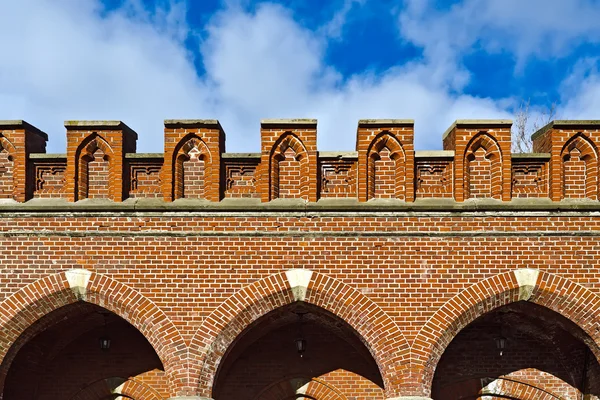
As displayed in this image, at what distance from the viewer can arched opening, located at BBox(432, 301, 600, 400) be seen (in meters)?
12.6

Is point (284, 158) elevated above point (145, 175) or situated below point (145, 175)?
above

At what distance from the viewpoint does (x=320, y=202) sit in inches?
447

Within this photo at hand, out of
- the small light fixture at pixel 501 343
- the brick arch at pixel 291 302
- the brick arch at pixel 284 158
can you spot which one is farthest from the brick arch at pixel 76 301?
the small light fixture at pixel 501 343

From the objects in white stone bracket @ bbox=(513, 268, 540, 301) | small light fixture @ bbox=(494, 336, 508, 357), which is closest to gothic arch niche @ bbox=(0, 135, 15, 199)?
white stone bracket @ bbox=(513, 268, 540, 301)

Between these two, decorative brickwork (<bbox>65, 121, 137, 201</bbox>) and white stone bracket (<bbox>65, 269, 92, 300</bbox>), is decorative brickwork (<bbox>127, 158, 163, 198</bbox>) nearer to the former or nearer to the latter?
decorative brickwork (<bbox>65, 121, 137, 201</bbox>)

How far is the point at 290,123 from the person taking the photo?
11.5 m

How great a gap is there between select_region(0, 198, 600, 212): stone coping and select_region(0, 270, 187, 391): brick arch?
91cm

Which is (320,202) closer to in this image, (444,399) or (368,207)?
(368,207)

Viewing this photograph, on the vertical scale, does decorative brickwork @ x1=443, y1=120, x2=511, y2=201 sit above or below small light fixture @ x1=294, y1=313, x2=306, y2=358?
above

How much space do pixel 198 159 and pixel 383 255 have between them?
9.14 ft

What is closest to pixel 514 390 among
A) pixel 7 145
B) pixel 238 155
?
pixel 238 155

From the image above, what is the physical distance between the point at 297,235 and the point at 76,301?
299cm

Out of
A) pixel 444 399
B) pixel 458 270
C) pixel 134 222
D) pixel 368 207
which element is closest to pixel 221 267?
pixel 134 222

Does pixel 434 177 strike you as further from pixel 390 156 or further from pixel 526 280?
pixel 526 280
